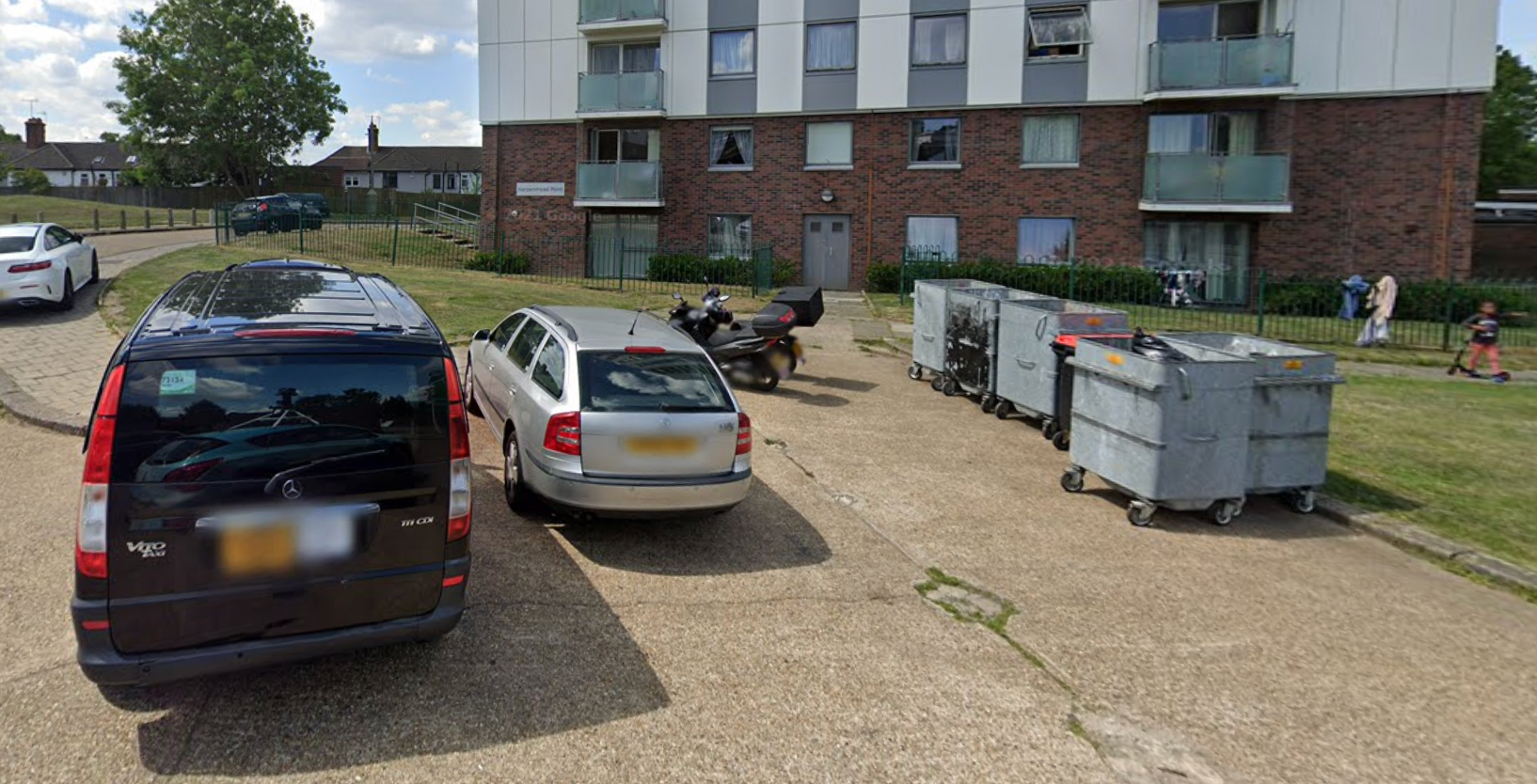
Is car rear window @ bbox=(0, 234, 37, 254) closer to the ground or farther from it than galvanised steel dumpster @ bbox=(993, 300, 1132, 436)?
farther from it

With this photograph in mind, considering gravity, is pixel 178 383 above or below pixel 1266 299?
below

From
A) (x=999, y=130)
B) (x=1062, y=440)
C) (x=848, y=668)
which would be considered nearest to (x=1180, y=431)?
(x=1062, y=440)

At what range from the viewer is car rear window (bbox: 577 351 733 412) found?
612 cm

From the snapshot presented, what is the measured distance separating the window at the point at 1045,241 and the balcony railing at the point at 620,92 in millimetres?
10812

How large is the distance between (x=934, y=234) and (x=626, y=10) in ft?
35.6

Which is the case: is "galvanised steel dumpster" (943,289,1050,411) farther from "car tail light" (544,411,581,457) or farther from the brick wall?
the brick wall

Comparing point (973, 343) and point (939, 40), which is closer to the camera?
point (973, 343)

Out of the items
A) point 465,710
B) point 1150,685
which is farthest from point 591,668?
point 1150,685

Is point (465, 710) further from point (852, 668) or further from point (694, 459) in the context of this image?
point (694, 459)

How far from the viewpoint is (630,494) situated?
19.4ft

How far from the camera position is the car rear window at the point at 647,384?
20.1 feet

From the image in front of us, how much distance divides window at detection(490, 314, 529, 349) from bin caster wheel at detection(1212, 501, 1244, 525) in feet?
18.6

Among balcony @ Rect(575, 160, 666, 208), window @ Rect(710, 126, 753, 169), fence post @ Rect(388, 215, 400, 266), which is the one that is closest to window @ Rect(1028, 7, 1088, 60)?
window @ Rect(710, 126, 753, 169)

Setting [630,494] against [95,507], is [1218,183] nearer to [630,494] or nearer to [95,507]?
[630,494]
